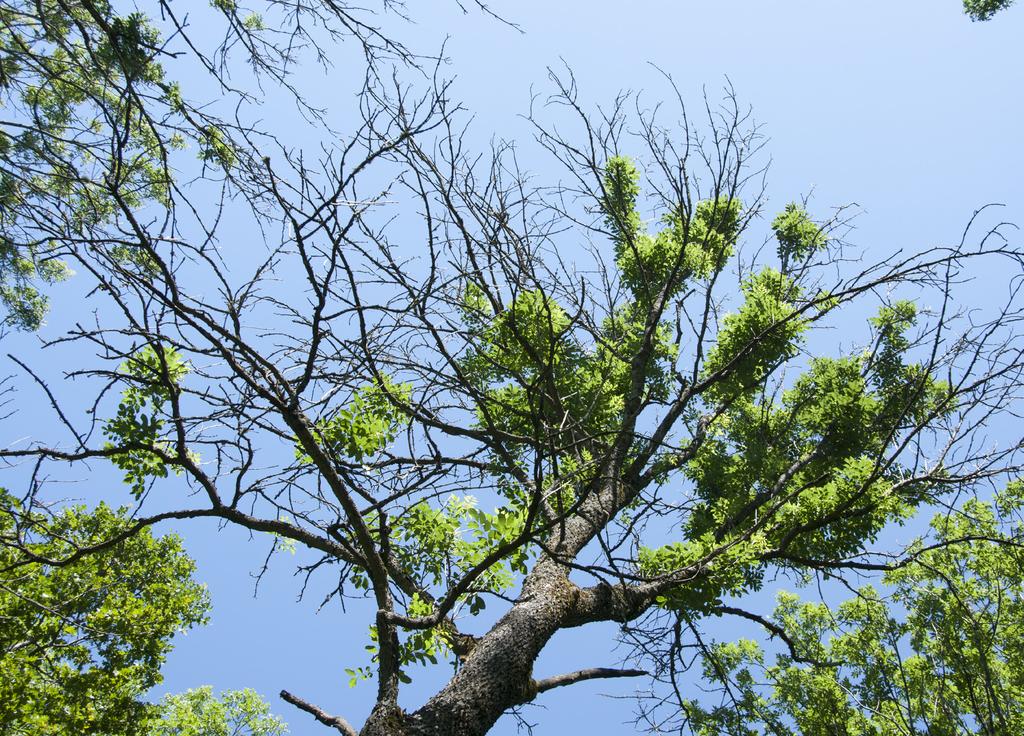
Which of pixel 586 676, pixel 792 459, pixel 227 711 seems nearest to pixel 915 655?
pixel 792 459

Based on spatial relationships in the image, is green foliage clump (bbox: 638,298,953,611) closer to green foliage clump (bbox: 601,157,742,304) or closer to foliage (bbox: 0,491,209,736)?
green foliage clump (bbox: 601,157,742,304)

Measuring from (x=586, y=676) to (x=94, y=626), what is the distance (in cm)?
532

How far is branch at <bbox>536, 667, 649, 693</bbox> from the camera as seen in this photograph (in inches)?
167

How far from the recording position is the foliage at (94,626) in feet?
19.9

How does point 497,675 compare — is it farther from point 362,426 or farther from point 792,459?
point 792,459

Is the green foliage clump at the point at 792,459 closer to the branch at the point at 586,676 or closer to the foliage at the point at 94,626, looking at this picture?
the branch at the point at 586,676

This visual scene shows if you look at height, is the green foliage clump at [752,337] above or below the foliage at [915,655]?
above

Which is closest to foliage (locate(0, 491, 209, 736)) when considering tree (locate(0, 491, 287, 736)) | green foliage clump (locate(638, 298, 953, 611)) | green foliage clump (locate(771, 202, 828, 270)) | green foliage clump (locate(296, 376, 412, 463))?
tree (locate(0, 491, 287, 736))

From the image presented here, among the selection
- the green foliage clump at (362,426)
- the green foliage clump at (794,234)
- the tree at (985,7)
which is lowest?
the green foliage clump at (362,426)

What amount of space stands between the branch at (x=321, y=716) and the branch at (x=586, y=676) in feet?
4.08

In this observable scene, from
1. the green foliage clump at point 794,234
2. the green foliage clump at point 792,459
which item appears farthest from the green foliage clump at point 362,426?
the green foliage clump at point 794,234

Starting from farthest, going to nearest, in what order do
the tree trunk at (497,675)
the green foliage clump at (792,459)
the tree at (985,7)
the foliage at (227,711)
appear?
the foliage at (227,711) → the tree at (985,7) → the green foliage clump at (792,459) → the tree trunk at (497,675)

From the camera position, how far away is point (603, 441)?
6.32 m

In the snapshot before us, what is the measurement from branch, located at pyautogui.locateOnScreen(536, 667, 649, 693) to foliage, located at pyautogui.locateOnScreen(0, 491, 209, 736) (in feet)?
12.5
